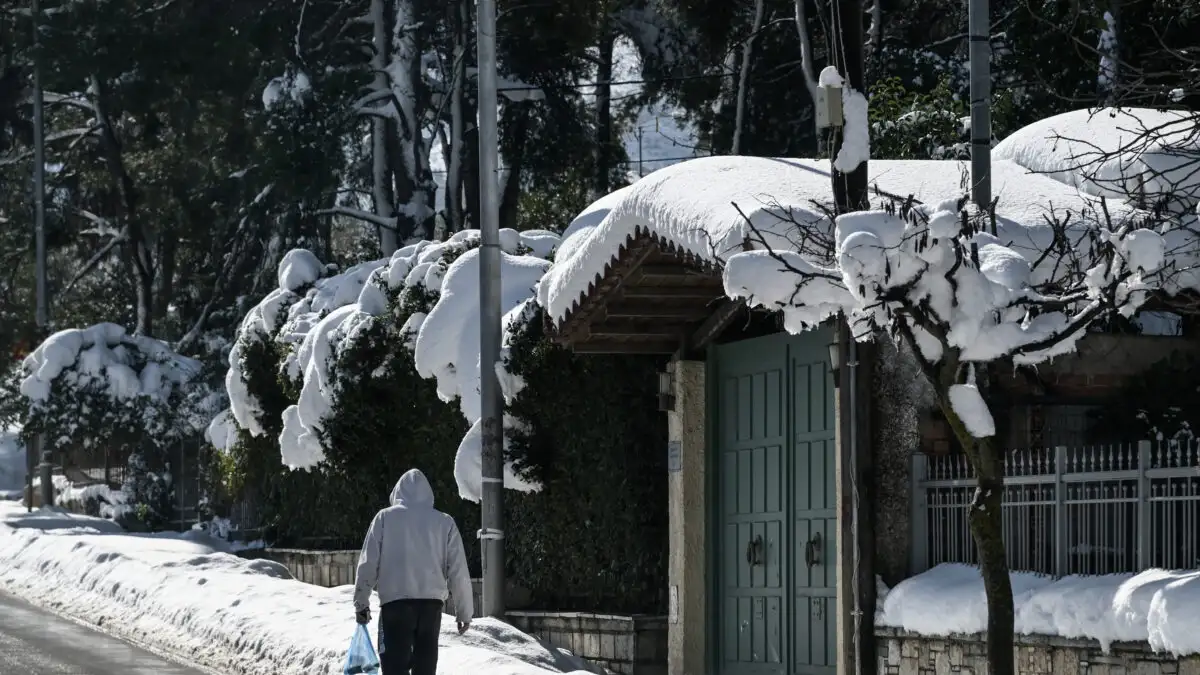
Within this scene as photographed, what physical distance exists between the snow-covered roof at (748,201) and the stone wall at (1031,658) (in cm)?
269

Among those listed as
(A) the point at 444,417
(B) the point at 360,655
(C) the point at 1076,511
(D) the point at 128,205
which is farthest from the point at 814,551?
(D) the point at 128,205

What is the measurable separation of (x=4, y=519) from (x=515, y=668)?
2150cm

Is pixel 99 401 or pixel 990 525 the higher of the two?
pixel 99 401

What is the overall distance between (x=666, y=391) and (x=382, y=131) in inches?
784

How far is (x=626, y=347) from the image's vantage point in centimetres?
1591

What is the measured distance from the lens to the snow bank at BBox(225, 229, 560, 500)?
17.9 m

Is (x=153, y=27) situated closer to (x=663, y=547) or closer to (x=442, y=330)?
(x=442, y=330)

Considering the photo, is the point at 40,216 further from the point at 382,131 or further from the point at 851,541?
the point at 851,541

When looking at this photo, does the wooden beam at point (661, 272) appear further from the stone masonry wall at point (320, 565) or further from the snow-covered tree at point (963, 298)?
the stone masonry wall at point (320, 565)

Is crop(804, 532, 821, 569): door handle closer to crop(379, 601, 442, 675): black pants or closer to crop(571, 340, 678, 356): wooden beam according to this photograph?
crop(571, 340, 678, 356): wooden beam

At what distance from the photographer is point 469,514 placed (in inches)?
754

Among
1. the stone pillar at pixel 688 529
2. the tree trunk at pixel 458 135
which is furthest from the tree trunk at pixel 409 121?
the stone pillar at pixel 688 529

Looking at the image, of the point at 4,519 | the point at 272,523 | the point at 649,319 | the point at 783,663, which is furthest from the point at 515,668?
the point at 4,519

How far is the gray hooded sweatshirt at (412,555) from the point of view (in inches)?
444
